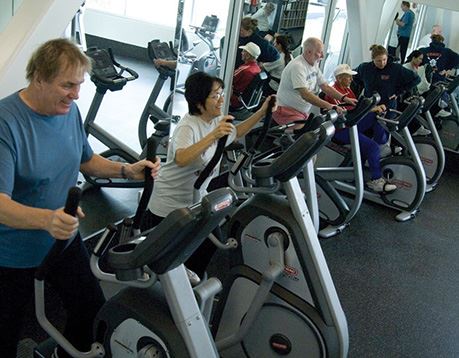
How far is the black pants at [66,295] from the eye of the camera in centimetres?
198

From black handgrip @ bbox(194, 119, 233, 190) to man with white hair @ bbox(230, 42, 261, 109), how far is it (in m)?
2.16

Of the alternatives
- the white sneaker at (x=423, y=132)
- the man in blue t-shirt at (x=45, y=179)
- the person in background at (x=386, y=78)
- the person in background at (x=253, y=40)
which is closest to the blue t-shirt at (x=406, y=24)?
the white sneaker at (x=423, y=132)

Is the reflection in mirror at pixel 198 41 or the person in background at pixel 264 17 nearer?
the reflection in mirror at pixel 198 41

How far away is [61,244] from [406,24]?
7.07m

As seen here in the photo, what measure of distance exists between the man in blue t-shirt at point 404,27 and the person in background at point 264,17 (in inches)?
119

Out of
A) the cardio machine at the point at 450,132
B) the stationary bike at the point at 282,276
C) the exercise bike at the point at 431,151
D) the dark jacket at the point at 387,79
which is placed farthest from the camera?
the cardio machine at the point at 450,132

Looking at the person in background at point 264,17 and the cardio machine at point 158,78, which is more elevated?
the person in background at point 264,17

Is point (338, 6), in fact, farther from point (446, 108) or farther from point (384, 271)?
point (384, 271)

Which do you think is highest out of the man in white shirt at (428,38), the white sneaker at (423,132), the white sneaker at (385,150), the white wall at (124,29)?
the man in white shirt at (428,38)

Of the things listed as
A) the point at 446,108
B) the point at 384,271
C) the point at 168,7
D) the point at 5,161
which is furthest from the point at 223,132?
the point at 168,7

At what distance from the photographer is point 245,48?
181 inches

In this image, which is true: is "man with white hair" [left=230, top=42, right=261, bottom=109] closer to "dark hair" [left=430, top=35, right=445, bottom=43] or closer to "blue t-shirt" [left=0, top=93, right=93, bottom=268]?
"blue t-shirt" [left=0, top=93, right=93, bottom=268]

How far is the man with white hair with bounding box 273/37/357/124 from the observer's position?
464 cm

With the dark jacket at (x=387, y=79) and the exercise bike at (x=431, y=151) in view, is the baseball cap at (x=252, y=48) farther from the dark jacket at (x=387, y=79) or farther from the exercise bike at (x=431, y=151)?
the exercise bike at (x=431, y=151)
